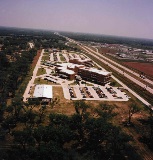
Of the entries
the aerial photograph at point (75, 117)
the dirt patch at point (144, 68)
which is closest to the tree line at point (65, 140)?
the aerial photograph at point (75, 117)

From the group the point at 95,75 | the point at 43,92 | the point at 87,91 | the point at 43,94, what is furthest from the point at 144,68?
the point at 43,94

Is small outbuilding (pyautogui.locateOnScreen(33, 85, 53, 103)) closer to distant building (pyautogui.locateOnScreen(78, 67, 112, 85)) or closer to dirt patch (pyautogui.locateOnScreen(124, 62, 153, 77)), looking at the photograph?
distant building (pyautogui.locateOnScreen(78, 67, 112, 85))

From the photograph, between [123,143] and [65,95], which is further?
[65,95]

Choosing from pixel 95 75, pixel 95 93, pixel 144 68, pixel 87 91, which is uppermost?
pixel 95 75

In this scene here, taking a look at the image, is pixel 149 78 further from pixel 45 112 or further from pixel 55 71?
pixel 45 112

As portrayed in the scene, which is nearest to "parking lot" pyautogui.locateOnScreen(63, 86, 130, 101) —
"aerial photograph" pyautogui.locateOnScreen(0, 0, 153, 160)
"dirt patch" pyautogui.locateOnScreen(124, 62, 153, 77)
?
"aerial photograph" pyautogui.locateOnScreen(0, 0, 153, 160)

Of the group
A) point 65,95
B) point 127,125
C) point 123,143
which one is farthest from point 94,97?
point 123,143

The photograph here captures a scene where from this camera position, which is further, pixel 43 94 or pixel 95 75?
pixel 95 75

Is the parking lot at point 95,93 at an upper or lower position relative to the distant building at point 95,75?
lower

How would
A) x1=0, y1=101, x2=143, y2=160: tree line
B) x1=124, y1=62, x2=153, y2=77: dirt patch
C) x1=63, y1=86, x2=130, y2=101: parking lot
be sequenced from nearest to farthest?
x1=0, y1=101, x2=143, y2=160: tree line → x1=63, y1=86, x2=130, y2=101: parking lot → x1=124, y1=62, x2=153, y2=77: dirt patch

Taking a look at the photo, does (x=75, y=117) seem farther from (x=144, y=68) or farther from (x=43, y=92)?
(x=144, y=68)

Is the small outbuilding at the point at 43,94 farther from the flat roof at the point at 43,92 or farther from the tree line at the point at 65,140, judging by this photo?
the tree line at the point at 65,140
